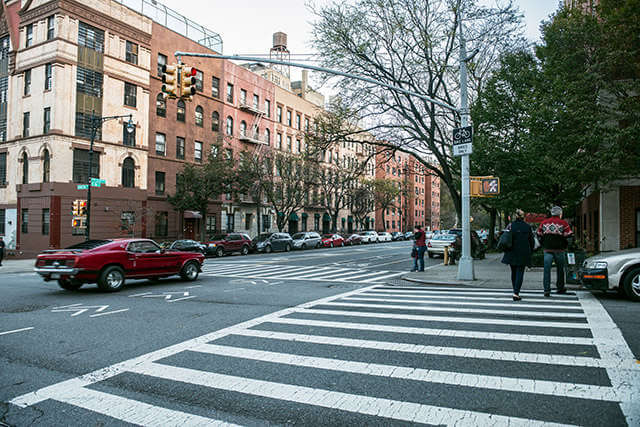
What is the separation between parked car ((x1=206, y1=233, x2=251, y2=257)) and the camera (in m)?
31.0

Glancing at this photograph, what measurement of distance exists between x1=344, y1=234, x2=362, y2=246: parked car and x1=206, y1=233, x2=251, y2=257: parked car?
1846 cm

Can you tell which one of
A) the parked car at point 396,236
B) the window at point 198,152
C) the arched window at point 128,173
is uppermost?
the window at point 198,152

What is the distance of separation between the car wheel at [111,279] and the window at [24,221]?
22723mm

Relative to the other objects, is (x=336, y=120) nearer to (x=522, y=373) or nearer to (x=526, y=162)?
(x=526, y=162)

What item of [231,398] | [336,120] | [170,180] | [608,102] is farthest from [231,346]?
[170,180]

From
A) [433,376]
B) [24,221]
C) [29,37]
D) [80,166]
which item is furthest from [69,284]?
[29,37]

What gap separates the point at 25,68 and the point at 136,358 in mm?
33552

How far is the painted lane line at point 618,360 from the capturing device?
3.84 m

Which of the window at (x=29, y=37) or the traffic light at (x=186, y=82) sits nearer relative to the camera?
the traffic light at (x=186, y=82)

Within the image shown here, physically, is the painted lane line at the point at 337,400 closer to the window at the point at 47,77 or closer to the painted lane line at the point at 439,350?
the painted lane line at the point at 439,350

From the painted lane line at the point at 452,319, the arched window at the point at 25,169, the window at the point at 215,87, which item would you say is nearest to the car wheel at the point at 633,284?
the painted lane line at the point at 452,319

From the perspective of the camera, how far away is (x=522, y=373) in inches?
187

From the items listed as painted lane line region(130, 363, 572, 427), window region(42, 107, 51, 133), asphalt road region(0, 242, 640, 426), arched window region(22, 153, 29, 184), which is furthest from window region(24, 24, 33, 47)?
painted lane line region(130, 363, 572, 427)

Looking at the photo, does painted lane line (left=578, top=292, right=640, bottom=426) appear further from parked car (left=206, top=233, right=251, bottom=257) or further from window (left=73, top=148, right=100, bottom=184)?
window (left=73, top=148, right=100, bottom=184)
